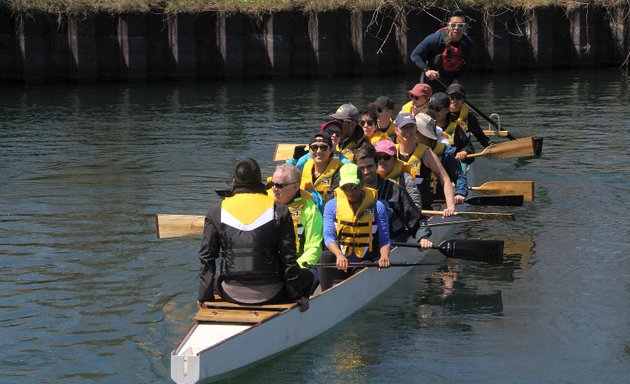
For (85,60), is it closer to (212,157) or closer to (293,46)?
(293,46)

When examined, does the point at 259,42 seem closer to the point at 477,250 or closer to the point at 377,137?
the point at 377,137

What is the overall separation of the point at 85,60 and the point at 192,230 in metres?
18.4

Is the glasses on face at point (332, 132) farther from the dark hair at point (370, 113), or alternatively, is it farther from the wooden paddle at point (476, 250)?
the wooden paddle at point (476, 250)

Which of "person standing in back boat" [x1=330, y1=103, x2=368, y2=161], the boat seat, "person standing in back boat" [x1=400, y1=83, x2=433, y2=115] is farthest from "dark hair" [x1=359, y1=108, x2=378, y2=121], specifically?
the boat seat

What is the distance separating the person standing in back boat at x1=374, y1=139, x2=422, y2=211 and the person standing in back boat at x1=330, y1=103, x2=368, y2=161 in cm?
155

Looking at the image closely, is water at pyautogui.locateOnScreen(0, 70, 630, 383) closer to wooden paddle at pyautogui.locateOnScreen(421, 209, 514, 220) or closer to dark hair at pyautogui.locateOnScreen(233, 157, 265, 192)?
wooden paddle at pyautogui.locateOnScreen(421, 209, 514, 220)

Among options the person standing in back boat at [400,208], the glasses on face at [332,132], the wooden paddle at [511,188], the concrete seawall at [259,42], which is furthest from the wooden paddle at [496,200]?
the concrete seawall at [259,42]

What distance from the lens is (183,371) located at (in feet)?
30.4

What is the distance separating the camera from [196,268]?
13.8 m

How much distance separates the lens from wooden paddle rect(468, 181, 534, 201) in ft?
52.3

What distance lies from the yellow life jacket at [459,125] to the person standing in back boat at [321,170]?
3.99m

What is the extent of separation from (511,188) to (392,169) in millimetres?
3816

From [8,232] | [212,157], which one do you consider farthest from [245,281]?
[212,157]

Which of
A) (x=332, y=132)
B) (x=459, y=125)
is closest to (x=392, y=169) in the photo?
(x=332, y=132)
